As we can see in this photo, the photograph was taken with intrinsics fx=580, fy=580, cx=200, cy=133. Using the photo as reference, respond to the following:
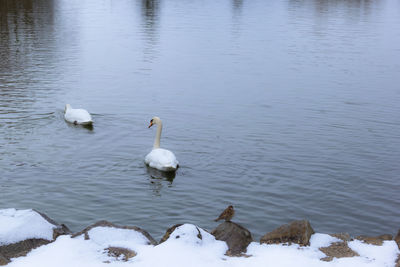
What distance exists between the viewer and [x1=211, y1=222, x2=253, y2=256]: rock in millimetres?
9734

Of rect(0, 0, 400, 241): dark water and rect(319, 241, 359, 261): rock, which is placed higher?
rect(319, 241, 359, 261): rock

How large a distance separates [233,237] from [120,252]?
1999 mm

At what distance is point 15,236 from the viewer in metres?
9.47

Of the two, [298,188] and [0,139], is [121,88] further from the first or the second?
[298,188]

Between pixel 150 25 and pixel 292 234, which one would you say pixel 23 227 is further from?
pixel 150 25

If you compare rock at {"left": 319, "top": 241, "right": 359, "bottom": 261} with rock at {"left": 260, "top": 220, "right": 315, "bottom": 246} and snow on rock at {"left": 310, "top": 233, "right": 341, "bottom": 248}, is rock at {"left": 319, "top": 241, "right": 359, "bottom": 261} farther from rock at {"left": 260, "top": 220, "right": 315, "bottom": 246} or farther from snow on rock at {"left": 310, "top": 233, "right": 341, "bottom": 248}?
rock at {"left": 260, "top": 220, "right": 315, "bottom": 246}

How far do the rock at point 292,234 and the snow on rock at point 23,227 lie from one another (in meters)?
3.76

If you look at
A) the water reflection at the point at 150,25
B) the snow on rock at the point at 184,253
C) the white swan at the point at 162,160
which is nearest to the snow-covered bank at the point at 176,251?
the snow on rock at the point at 184,253

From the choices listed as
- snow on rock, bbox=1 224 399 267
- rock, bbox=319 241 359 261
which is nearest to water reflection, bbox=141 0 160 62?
snow on rock, bbox=1 224 399 267

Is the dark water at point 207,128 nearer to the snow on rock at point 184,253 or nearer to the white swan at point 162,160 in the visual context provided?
the white swan at point 162,160

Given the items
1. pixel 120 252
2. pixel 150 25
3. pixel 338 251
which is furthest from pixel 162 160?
pixel 150 25

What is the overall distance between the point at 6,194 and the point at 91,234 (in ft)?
17.0

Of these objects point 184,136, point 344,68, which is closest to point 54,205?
point 184,136

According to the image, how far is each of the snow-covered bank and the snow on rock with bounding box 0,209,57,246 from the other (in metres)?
0.02
